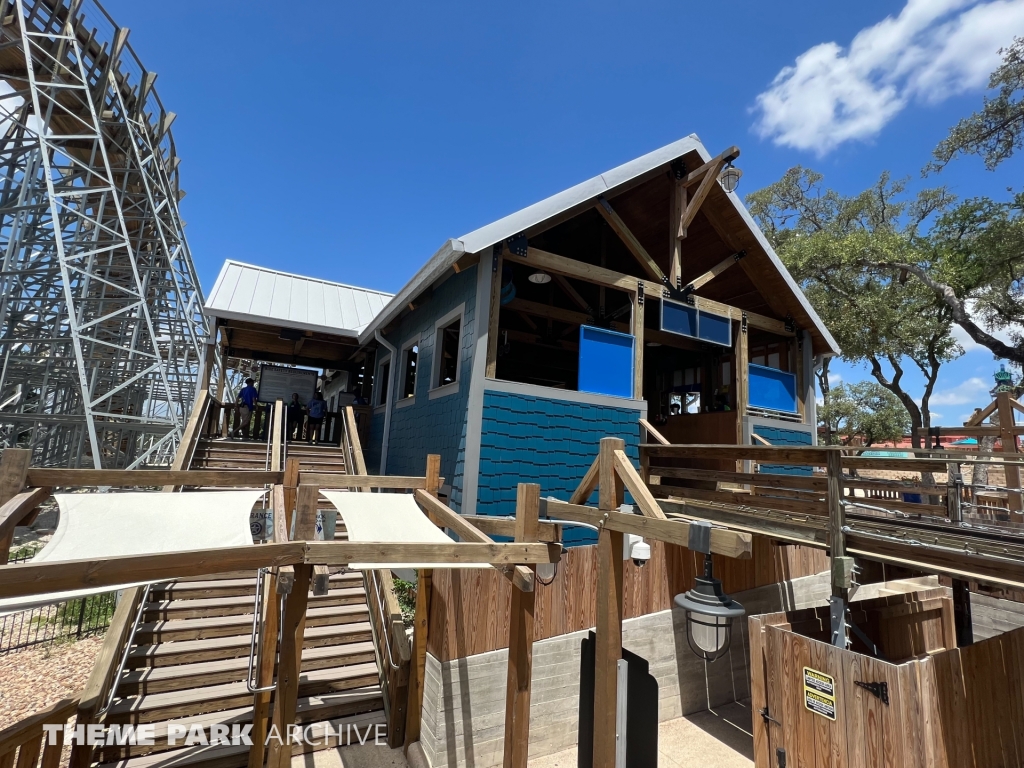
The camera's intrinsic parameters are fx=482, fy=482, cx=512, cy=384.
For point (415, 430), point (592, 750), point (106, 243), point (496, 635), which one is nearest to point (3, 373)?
point (106, 243)

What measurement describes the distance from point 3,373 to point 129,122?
821 centimetres

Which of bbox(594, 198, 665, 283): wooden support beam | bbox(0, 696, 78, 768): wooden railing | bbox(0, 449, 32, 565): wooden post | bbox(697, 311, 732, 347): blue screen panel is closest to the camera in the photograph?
bbox(0, 696, 78, 768): wooden railing

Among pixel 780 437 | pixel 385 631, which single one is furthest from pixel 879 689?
pixel 780 437

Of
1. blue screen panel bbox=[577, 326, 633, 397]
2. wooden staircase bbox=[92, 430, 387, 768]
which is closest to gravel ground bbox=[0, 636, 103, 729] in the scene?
wooden staircase bbox=[92, 430, 387, 768]

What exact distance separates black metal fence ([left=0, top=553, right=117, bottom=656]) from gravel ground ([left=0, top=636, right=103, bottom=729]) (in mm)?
237

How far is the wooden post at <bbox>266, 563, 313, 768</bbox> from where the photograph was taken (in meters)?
2.99

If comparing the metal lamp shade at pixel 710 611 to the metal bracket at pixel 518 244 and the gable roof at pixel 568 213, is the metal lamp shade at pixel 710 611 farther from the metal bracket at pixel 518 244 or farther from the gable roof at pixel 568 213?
the metal bracket at pixel 518 244

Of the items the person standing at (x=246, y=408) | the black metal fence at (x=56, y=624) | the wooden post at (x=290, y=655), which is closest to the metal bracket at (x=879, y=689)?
the wooden post at (x=290, y=655)

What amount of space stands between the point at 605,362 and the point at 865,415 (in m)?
36.2

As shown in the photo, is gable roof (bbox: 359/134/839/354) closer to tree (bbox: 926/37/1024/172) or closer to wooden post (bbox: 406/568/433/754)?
wooden post (bbox: 406/568/433/754)

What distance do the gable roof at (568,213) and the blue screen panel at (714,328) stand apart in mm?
1394

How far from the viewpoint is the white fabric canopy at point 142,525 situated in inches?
114

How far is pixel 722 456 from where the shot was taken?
257 inches

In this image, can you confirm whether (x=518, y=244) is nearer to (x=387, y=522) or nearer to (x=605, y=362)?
(x=605, y=362)
